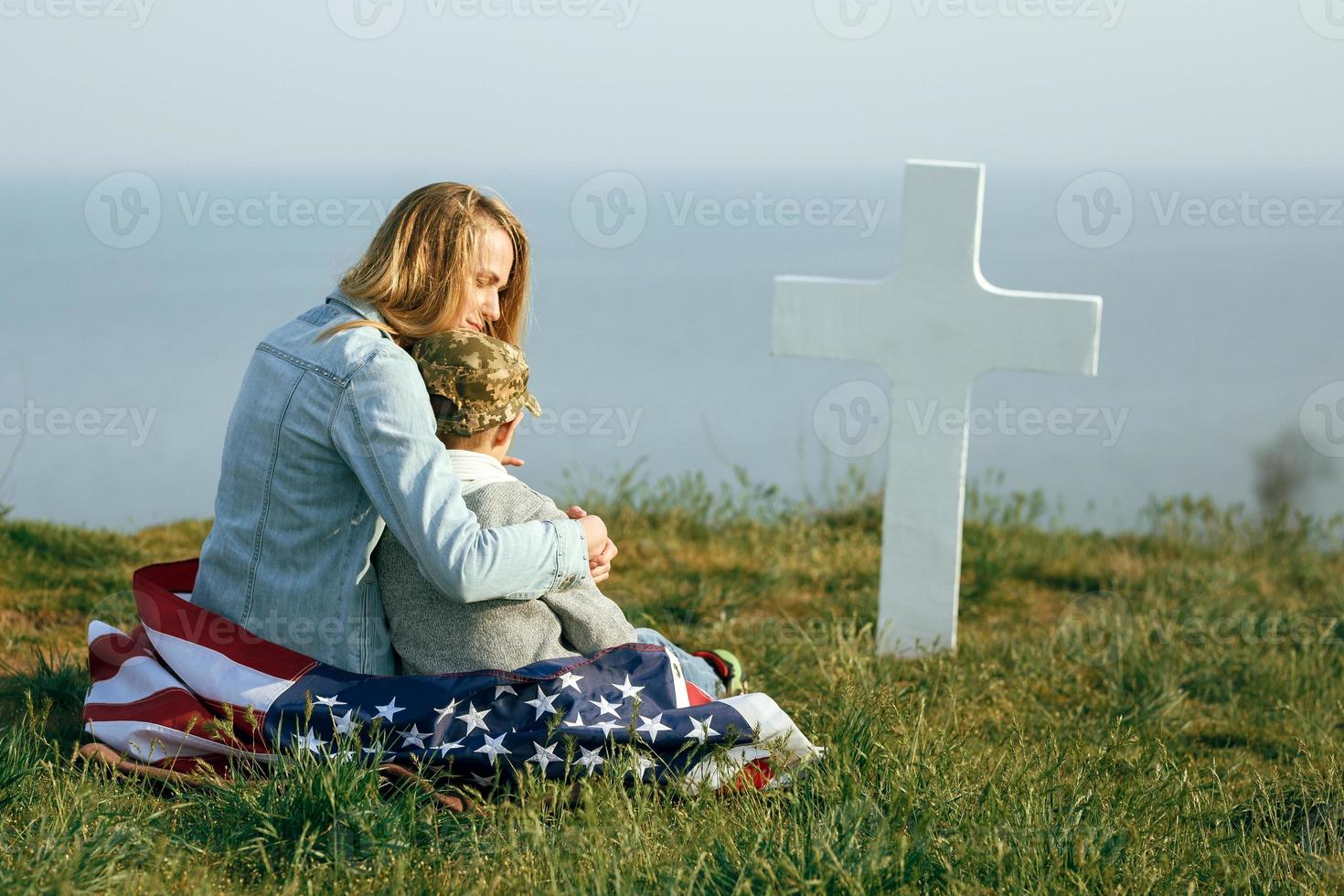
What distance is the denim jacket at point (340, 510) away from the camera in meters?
2.66

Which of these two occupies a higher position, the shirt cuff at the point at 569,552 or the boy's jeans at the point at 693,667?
the shirt cuff at the point at 569,552

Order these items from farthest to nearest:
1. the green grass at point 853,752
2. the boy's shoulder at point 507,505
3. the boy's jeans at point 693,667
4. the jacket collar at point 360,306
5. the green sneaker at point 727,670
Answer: the green sneaker at point 727,670 < the boy's jeans at point 693,667 < the jacket collar at point 360,306 < the boy's shoulder at point 507,505 < the green grass at point 853,752

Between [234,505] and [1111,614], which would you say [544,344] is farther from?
[234,505]

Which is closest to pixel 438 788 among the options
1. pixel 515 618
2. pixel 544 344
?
pixel 515 618

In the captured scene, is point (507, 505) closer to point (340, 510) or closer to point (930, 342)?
point (340, 510)

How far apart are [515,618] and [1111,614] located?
10.4 ft

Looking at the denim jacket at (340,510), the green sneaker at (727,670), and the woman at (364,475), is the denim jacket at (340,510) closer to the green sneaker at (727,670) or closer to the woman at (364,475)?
the woman at (364,475)

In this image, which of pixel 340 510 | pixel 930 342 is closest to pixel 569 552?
pixel 340 510

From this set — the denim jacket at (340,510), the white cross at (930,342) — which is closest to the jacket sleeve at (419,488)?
the denim jacket at (340,510)

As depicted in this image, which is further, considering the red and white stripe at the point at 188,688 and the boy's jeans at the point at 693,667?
the boy's jeans at the point at 693,667

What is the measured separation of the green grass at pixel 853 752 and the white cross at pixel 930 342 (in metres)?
0.24

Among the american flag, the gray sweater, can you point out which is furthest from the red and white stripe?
the gray sweater

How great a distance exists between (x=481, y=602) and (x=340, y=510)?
0.37m

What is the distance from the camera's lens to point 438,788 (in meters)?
2.76
